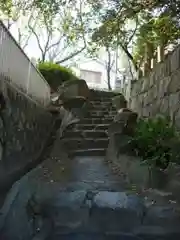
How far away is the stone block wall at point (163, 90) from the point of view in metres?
6.99

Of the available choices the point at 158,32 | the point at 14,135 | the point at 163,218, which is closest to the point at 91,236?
the point at 163,218

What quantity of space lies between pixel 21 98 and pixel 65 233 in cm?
249

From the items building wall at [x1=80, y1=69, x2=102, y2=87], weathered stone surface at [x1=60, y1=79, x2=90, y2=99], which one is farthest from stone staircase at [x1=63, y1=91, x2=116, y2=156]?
building wall at [x1=80, y1=69, x2=102, y2=87]

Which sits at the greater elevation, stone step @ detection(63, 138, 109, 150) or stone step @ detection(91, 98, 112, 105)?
stone step @ detection(91, 98, 112, 105)

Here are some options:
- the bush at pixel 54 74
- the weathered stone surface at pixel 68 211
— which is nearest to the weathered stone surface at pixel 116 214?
the weathered stone surface at pixel 68 211

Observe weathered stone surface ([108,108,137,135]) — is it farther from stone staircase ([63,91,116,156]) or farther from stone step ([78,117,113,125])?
stone step ([78,117,113,125])

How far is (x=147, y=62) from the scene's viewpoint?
10.8 m

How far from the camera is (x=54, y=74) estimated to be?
1653 cm

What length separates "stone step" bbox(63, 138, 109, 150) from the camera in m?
8.80

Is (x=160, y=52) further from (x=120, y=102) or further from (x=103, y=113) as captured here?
(x=120, y=102)

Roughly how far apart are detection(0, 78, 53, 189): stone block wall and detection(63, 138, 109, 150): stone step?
2.14 m

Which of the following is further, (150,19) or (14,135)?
(150,19)

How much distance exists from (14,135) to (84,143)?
4309 millimetres

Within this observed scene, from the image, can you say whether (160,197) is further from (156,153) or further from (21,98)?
(21,98)
